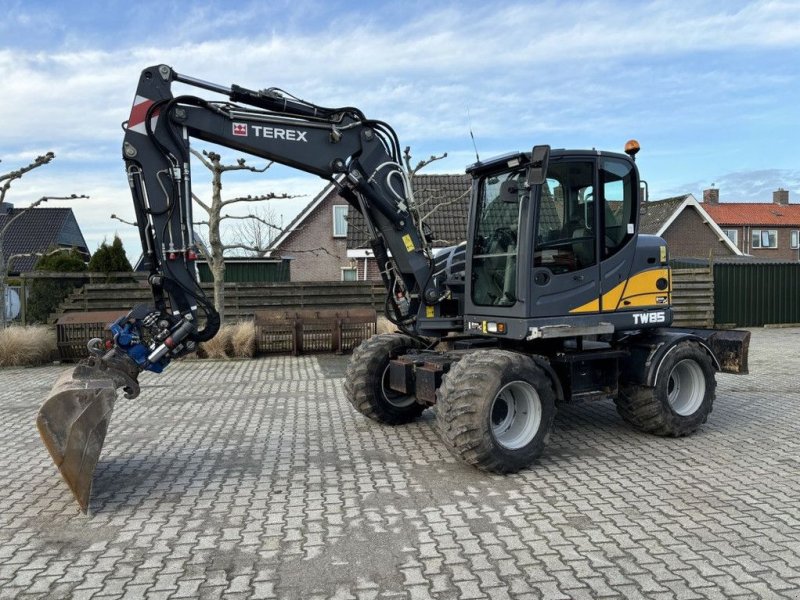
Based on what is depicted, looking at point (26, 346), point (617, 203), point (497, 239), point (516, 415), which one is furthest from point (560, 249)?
point (26, 346)

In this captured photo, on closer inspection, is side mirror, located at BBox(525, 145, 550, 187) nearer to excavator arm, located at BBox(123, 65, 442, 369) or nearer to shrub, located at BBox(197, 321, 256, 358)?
excavator arm, located at BBox(123, 65, 442, 369)

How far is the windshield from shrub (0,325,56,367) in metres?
10.3

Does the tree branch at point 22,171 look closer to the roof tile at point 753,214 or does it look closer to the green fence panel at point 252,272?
the green fence panel at point 252,272

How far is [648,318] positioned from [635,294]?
326 millimetres

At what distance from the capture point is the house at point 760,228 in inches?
1827

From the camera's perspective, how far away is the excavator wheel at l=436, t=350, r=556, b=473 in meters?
5.46

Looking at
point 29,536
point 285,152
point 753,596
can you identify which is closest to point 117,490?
point 29,536

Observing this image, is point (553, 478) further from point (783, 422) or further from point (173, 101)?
point (173, 101)

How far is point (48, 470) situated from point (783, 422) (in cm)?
763

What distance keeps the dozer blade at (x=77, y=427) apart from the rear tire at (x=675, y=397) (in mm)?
4849

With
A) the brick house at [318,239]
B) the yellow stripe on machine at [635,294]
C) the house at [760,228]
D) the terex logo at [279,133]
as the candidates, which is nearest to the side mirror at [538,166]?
the yellow stripe on machine at [635,294]

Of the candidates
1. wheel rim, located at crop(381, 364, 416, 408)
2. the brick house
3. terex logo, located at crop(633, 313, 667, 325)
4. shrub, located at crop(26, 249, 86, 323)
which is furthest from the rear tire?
the brick house

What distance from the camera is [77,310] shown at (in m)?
15.0

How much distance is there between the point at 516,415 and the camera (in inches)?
237
